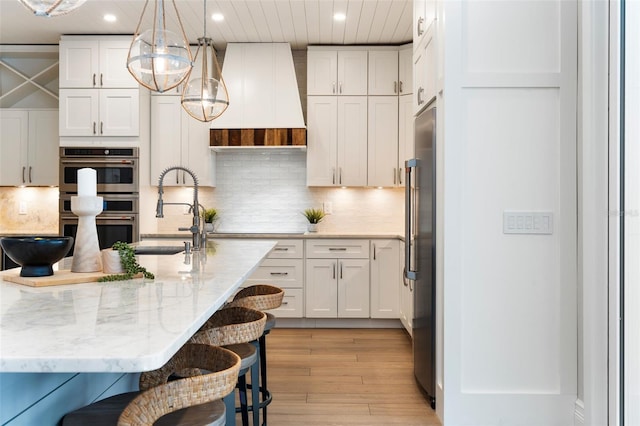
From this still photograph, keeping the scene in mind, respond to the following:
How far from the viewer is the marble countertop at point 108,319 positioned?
0.91 m

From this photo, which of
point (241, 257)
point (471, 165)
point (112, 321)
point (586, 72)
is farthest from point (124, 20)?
point (112, 321)

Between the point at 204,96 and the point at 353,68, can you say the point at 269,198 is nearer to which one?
the point at 353,68

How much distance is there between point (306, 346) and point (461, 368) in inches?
72.8

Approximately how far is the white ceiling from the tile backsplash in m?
1.23

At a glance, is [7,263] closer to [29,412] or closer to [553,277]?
[29,412]

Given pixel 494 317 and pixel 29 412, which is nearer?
pixel 29 412

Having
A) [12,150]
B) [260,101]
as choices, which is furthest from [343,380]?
[12,150]

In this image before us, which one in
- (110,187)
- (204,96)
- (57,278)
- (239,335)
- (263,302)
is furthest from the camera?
(110,187)

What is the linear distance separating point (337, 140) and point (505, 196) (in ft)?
8.82

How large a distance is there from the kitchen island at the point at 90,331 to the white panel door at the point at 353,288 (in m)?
2.94

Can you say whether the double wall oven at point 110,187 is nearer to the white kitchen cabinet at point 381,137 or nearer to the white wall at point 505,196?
the white kitchen cabinet at point 381,137

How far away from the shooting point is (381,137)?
5191 millimetres

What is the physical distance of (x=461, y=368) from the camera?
2711 millimetres

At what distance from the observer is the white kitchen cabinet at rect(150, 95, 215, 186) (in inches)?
203
